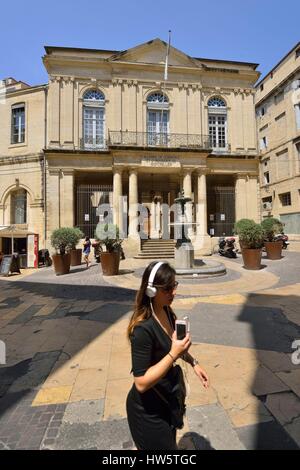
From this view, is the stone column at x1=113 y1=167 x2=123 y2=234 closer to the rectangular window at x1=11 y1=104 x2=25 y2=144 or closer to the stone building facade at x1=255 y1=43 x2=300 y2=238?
the rectangular window at x1=11 y1=104 x2=25 y2=144

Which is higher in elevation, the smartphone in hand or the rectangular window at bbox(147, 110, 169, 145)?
the rectangular window at bbox(147, 110, 169, 145)

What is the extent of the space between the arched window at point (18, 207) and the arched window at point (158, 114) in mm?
10761

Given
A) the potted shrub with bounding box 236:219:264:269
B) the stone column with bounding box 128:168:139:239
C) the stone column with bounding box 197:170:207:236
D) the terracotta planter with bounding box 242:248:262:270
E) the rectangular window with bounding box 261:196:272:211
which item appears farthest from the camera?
the rectangular window with bounding box 261:196:272:211

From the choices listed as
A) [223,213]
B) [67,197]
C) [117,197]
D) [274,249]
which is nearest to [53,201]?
[67,197]

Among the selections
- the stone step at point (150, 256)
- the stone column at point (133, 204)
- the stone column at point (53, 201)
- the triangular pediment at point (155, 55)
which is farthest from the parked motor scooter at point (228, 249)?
the triangular pediment at point (155, 55)

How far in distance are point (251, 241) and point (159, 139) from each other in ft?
37.4

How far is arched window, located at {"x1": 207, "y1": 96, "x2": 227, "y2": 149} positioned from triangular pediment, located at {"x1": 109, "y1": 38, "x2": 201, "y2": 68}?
2.88 m

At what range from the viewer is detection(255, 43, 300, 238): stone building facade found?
2488 centimetres

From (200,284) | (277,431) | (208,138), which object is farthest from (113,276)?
(208,138)

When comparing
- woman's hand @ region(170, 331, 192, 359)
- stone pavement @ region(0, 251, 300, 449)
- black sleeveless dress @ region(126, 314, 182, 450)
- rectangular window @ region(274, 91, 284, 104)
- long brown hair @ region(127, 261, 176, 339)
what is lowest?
stone pavement @ region(0, 251, 300, 449)

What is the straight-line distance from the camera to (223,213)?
1984 centimetres

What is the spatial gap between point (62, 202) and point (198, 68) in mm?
13934

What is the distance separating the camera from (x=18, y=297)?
762 centimetres

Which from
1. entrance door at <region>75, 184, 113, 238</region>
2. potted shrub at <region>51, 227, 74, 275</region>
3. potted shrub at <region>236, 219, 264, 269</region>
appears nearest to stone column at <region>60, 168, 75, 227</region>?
entrance door at <region>75, 184, 113, 238</region>
